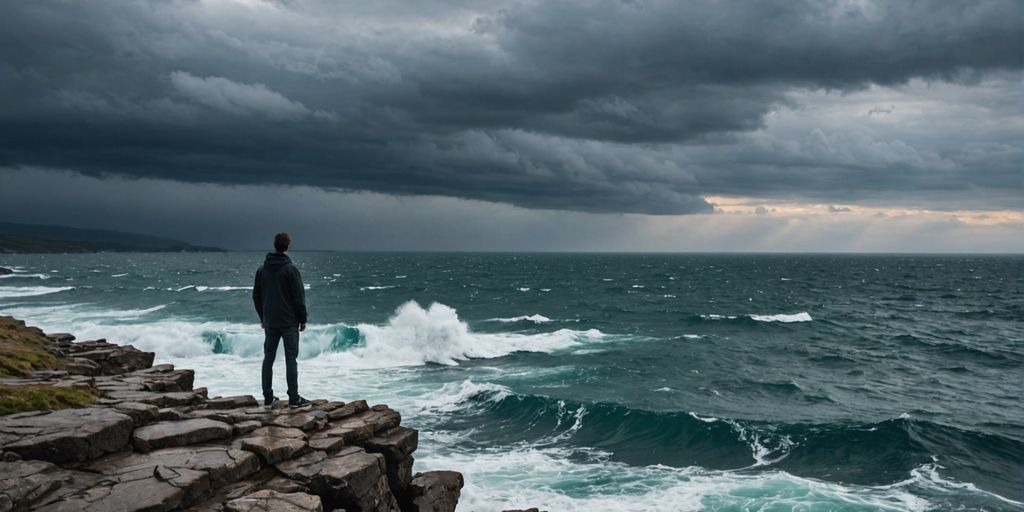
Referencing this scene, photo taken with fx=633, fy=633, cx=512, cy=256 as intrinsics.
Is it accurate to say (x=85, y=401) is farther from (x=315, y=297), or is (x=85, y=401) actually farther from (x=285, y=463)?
(x=315, y=297)

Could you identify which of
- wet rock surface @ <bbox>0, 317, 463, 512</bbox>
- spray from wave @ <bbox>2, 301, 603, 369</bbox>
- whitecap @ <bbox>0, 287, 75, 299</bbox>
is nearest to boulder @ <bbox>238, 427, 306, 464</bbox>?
wet rock surface @ <bbox>0, 317, 463, 512</bbox>

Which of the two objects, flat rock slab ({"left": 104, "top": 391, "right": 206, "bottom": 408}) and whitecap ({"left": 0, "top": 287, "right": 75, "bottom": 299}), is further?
whitecap ({"left": 0, "top": 287, "right": 75, "bottom": 299})

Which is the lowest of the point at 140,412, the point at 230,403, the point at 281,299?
the point at 230,403

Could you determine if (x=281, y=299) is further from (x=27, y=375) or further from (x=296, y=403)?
(x=27, y=375)

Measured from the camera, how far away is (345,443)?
9.17m

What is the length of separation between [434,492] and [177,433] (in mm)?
3950

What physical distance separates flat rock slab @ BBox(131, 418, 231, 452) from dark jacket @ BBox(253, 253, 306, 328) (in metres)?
1.91

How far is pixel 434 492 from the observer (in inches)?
398

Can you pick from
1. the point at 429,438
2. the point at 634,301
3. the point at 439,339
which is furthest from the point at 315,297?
the point at 429,438

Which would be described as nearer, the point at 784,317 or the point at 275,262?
the point at 275,262

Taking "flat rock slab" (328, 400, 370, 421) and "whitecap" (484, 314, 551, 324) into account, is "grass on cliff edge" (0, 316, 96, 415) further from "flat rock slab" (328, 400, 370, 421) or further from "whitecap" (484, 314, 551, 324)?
"whitecap" (484, 314, 551, 324)

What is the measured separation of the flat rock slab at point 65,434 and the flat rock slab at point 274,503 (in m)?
1.94

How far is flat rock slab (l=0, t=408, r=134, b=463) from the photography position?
703cm

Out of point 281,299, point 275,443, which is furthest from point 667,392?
point 275,443
